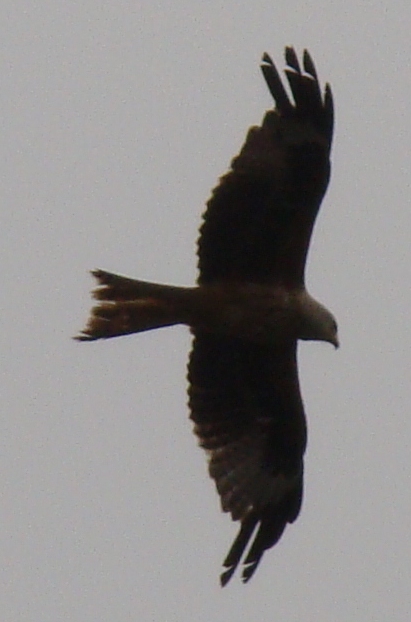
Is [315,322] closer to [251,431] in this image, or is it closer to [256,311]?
[256,311]

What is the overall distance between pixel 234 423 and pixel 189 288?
3.23 ft

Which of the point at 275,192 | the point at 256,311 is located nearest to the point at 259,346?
the point at 256,311

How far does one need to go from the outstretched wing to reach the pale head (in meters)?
0.12

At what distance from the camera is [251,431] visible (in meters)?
10.6

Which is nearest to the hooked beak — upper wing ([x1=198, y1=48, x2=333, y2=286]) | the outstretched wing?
the outstretched wing

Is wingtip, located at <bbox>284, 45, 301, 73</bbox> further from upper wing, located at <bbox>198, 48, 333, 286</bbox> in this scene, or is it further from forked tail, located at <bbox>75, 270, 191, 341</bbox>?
forked tail, located at <bbox>75, 270, 191, 341</bbox>

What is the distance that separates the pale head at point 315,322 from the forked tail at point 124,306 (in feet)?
2.11

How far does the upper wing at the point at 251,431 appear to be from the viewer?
1027cm

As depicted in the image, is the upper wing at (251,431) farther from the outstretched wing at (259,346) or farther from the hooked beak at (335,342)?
the hooked beak at (335,342)

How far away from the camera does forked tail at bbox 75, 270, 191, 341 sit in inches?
383

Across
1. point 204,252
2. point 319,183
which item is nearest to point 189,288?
point 204,252

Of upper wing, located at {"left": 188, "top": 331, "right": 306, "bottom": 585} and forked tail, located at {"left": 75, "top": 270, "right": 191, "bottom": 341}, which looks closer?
forked tail, located at {"left": 75, "top": 270, "right": 191, "bottom": 341}

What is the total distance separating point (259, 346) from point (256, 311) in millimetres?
346

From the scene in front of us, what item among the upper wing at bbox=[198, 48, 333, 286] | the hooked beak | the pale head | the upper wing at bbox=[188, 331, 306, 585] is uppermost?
the upper wing at bbox=[198, 48, 333, 286]
